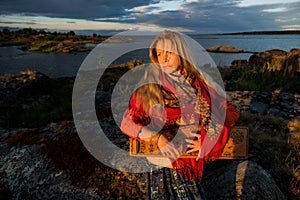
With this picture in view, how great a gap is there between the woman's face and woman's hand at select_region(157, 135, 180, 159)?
2.26 ft

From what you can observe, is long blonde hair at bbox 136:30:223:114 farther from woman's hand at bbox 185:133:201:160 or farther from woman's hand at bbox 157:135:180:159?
woman's hand at bbox 185:133:201:160

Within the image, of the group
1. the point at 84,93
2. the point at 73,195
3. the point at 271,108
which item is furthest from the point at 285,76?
the point at 73,195

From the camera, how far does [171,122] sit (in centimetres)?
235

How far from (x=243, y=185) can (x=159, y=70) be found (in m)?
2.30

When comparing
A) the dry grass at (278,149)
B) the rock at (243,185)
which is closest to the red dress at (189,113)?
the rock at (243,185)

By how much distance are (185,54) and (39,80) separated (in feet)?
36.7

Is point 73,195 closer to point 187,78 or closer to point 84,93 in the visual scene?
point 187,78

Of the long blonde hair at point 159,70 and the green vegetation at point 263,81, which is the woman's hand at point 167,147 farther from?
the green vegetation at point 263,81

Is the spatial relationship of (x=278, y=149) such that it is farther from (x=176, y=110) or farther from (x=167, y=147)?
(x=167, y=147)

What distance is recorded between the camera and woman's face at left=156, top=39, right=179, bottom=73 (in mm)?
2197

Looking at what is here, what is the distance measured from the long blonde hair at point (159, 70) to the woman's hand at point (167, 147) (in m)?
0.33

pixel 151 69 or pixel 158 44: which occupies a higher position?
pixel 158 44

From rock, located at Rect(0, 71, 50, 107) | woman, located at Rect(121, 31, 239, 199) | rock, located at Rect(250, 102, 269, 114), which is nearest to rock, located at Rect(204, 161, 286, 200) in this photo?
woman, located at Rect(121, 31, 239, 199)

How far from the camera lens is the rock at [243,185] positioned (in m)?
3.31
